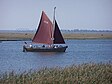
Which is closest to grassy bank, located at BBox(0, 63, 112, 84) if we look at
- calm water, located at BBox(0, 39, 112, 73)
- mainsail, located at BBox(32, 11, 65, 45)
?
calm water, located at BBox(0, 39, 112, 73)

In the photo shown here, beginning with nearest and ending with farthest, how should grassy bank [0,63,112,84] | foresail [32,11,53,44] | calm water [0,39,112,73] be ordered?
grassy bank [0,63,112,84], calm water [0,39,112,73], foresail [32,11,53,44]

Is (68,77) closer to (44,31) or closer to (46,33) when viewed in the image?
(44,31)

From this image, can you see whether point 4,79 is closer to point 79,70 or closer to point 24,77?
point 24,77

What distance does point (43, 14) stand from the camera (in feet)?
198

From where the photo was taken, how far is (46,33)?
59906 millimetres

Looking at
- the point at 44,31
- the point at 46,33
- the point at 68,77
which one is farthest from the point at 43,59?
the point at 68,77

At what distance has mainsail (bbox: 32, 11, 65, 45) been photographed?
59.9m

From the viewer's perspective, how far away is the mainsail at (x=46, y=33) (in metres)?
59.9

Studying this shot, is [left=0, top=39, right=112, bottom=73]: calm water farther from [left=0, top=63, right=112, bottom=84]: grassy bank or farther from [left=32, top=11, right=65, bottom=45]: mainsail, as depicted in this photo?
[left=0, top=63, right=112, bottom=84]: grassy bank

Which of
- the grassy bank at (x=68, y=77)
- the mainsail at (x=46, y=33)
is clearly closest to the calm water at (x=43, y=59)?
the mainsail at (x=46, y=33)

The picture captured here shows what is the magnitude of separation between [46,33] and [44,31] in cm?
52

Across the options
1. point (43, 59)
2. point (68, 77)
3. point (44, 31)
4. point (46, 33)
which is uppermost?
point (68, 77)

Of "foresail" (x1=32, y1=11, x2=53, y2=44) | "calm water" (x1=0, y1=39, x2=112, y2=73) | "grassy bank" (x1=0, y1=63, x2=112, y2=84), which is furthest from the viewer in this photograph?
"foresail" (x1=32, y1=11, x2=53, y2=44)

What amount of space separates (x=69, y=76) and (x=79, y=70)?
5.33 ft
